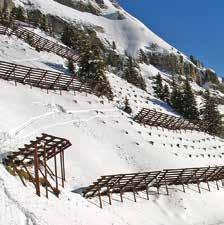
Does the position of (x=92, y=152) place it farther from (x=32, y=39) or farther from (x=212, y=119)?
(x=212, y=119)

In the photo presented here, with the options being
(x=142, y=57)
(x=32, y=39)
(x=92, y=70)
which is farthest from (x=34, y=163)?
(x=142, y=57)

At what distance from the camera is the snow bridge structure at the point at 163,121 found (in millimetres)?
51562

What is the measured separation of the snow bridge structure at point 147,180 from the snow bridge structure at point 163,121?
11.4 m

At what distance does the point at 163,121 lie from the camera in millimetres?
54625

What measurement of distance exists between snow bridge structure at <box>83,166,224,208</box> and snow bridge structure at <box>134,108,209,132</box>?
11.4m

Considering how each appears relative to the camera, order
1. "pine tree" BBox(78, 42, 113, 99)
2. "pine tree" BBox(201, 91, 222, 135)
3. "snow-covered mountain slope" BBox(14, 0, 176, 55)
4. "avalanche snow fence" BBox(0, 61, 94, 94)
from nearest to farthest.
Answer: "avalanche snow fence" BBox(0, 61, 94, 94) → "pine tree" BBox(78, 42, 113, 99) → "pine tree" BBox(201, 91, 222, 135) → "snow-covered mountain slope" BBox(14, 0, 176, 55)

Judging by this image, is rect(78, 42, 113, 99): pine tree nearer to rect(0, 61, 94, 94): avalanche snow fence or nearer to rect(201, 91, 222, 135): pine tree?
rect(0, 61, 94, 94): avalanche snow fence

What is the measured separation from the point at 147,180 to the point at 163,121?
65.0 ft

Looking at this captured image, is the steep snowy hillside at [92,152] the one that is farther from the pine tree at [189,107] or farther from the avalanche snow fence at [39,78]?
the pine tree at [189,107]

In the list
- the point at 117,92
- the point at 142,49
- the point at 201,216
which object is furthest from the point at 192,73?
the point at 201,216

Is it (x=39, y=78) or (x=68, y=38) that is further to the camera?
(x=68, y=38)

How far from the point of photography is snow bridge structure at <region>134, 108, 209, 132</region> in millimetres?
51562

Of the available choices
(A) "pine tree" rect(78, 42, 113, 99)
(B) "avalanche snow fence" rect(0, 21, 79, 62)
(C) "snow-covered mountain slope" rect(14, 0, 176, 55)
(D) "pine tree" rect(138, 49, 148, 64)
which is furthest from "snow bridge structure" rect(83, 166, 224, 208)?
(D) "pine tree" rect(138, 49, 148, 64)

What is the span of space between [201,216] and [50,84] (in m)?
21.6
